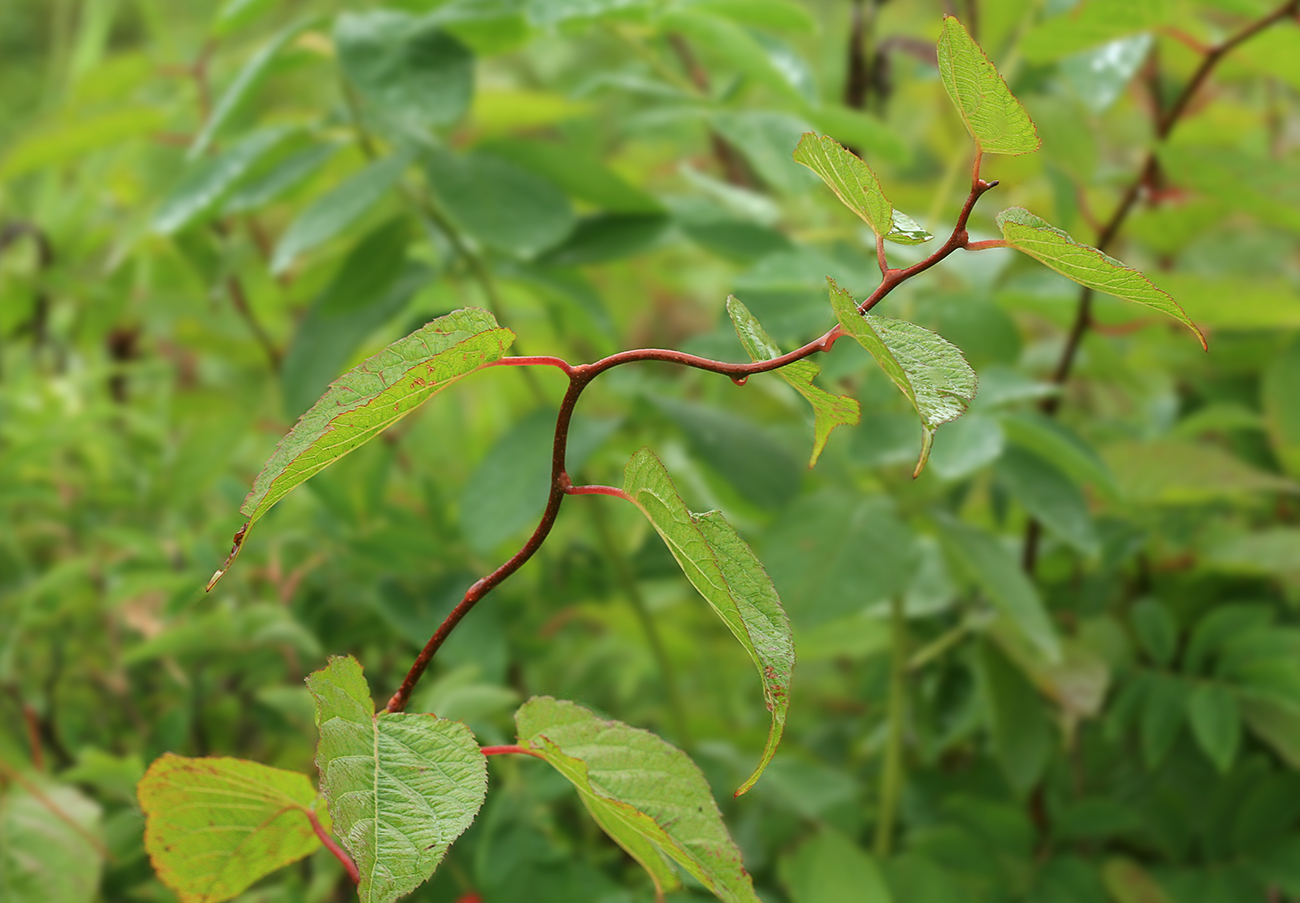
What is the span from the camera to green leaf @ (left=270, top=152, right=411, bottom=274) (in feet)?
1.68

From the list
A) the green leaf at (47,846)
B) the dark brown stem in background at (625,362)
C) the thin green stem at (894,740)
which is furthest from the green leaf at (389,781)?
the thin green stem at (894,740)

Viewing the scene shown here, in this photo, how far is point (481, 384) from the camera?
0.94 m

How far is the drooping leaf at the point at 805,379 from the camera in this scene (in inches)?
8.7

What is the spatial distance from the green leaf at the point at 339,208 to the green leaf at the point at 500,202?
23mm

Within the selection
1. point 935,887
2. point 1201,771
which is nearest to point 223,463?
point 935,887

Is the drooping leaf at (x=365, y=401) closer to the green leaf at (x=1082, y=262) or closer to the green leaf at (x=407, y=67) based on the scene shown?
the green leaf at (x=1082, y=262)

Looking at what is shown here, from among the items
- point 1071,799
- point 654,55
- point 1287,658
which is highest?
point 654,55

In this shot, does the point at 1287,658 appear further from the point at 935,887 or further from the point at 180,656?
the point at 180,656

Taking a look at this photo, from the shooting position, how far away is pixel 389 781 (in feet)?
0.72

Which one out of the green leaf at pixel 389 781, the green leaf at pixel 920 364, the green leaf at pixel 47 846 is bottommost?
the green leaf at pixel 47 846

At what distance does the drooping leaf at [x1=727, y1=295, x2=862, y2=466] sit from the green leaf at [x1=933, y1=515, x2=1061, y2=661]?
0.93 feet

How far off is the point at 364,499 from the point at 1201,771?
1.59 feet

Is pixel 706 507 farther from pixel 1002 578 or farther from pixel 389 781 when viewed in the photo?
pixel 389 781

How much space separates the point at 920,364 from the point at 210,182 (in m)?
0.46
